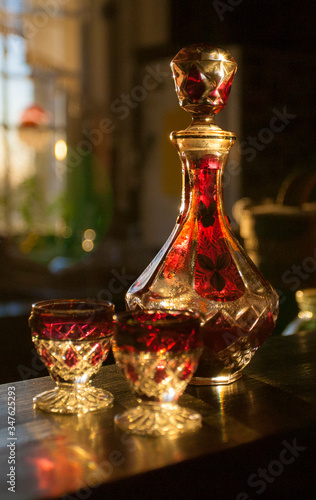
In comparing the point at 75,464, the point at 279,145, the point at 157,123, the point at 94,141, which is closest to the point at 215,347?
the point at 75,464

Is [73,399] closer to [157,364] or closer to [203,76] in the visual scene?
[157,364]

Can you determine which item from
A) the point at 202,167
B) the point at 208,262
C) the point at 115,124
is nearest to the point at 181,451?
the point at 208,262

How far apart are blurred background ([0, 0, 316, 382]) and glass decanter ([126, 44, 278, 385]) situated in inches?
139

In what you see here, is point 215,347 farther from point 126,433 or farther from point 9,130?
point 9,130

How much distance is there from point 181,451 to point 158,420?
6 cm

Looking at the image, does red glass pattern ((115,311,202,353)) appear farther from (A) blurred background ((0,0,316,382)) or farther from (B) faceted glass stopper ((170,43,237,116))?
(A) blurred background ((0,0,316,382))

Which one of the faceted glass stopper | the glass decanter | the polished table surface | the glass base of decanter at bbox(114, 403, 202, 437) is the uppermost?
the faceted glass stopper

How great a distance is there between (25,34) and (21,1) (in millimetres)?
325

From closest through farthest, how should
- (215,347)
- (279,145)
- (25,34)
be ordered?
(215,347) < (279,145) < (25,34)

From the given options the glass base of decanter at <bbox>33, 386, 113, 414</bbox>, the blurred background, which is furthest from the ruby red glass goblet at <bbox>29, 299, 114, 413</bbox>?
the blurred background

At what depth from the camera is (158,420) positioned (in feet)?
2.04

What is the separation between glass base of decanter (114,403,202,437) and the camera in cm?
61

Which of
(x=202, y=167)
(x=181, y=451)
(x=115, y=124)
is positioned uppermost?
(x=115, y=124)

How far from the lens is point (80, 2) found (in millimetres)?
6750
